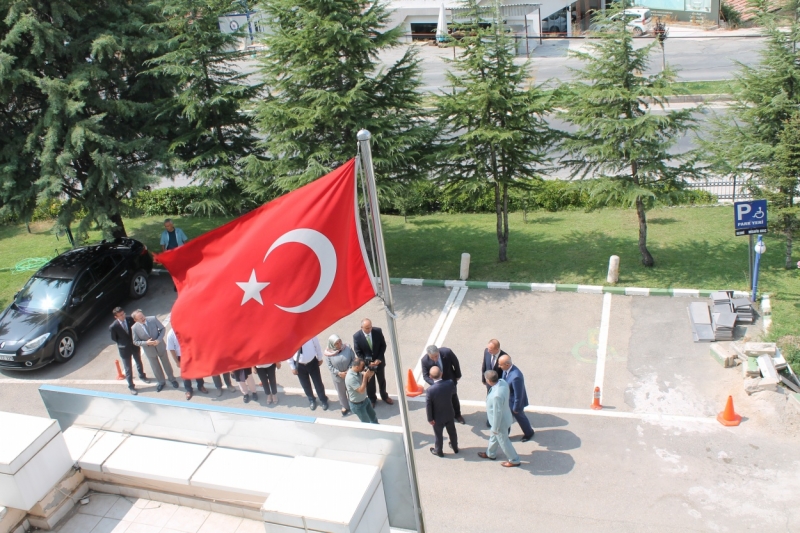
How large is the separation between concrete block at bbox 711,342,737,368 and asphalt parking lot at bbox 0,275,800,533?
18cm

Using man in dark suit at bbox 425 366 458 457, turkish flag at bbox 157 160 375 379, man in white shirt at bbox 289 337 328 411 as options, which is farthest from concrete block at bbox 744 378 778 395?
turkish flag at bbox 157 160 375 379

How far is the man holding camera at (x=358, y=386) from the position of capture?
10.5 metres

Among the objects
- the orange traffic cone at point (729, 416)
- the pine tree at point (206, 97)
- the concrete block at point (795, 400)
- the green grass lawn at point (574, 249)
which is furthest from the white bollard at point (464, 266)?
the concrete block at point (795, 400)

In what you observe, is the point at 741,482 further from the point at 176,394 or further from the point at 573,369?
the point at 176,394

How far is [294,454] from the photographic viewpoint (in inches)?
257

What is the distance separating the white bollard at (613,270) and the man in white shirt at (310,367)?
23.5ft

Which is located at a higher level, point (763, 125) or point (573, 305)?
point (763, 125)

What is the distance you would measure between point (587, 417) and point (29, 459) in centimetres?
831

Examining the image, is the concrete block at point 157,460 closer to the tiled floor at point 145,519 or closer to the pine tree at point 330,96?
the tiled floor at point 145,519

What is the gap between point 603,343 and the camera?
13531 millimetres

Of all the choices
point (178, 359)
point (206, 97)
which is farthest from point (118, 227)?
point (178, 359)

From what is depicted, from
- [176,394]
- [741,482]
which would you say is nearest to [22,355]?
[176,394]

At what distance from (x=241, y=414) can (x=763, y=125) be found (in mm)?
13314

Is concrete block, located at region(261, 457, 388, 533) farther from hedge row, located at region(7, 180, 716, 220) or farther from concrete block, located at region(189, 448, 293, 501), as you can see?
hedge row, located at region(7, 180, 716, 220)
